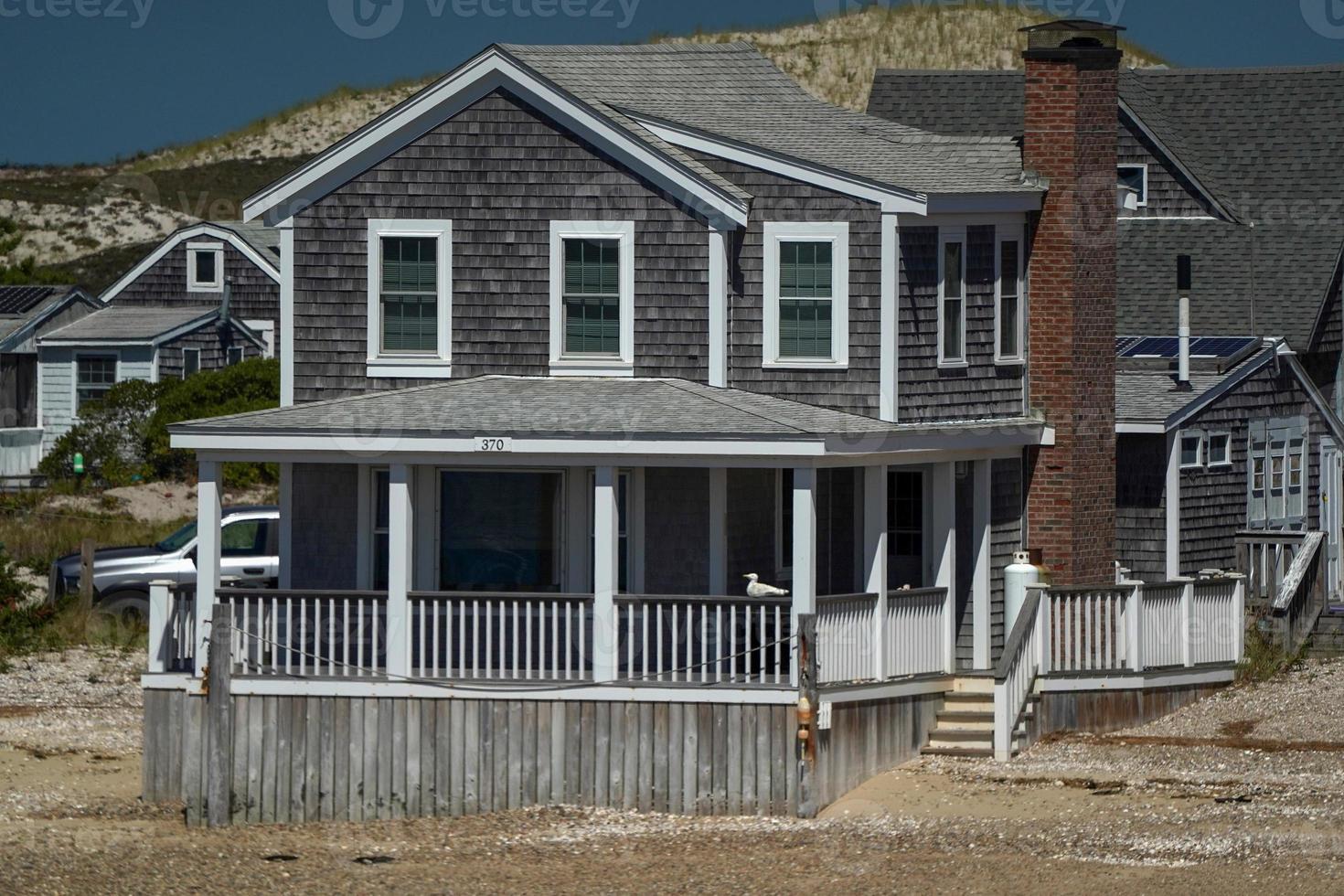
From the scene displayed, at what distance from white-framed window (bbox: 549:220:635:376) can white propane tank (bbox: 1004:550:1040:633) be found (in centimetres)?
479

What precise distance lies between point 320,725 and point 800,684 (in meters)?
4.55

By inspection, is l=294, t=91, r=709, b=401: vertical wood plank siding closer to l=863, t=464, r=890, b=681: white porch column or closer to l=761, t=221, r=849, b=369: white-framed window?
l=761, t=221, r=849, b=369: white-framed window

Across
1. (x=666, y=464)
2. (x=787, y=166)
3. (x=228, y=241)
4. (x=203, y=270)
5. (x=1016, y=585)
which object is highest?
(x=228, y=241)

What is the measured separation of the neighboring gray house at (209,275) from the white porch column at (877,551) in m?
33.5

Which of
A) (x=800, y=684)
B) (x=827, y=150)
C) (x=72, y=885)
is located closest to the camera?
(x=72, y=885)

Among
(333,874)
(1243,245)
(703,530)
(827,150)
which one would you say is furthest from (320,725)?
(1243,245)

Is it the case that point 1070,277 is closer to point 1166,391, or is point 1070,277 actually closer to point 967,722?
point 1166,391

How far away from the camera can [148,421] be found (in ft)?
144

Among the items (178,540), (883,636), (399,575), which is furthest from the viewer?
(178,540)

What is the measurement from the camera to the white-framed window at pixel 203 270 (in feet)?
174

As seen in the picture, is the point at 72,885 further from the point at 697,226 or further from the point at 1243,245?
the point at 1243,245

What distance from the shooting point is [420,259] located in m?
22.0

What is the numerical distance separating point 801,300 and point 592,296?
2.22 m

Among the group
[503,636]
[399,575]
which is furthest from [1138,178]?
[399,575]
